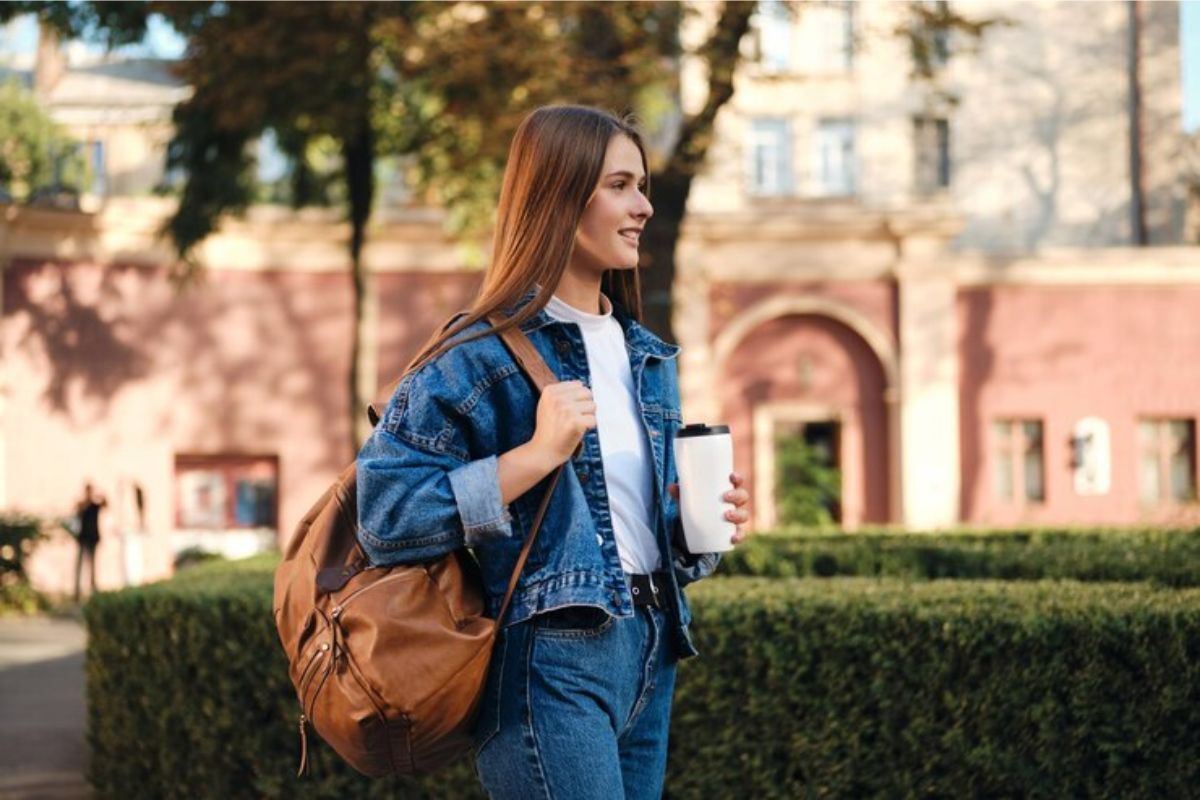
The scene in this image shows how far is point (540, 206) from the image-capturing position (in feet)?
10.0

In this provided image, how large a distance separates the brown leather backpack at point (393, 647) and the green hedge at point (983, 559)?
16.3 ft

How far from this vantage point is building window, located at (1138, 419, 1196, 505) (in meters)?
26.5

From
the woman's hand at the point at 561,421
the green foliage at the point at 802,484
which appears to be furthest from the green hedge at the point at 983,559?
the green foliage at the point at 802,484

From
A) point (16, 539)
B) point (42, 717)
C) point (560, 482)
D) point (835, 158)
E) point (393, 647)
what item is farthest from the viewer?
point (835, 158)

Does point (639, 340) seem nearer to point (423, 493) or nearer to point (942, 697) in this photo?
point (423, 493)

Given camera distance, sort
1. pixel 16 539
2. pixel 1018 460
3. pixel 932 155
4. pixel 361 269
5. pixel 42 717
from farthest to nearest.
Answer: pixel 932 155, pixel 1018 460, pixel 361 269, pixel 16 539, pixel 42 717

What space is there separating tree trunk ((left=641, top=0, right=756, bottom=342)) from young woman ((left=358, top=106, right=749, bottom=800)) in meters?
9.13

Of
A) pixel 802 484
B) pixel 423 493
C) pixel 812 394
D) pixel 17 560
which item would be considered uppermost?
pixel 423 493

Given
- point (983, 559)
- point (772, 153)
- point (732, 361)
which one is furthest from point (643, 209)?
point (772, 153)

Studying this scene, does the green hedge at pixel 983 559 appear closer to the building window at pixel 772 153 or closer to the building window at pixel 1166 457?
the building window at pixel 1166 457

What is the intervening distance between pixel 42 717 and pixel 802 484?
16664 millimetres

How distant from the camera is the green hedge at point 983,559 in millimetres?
7832

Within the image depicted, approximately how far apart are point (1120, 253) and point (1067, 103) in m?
7.97

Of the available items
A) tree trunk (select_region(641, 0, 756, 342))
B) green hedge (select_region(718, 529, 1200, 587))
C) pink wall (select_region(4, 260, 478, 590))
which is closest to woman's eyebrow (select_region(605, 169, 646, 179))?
green hedge (select_region(718, 529, 1200, 587))
